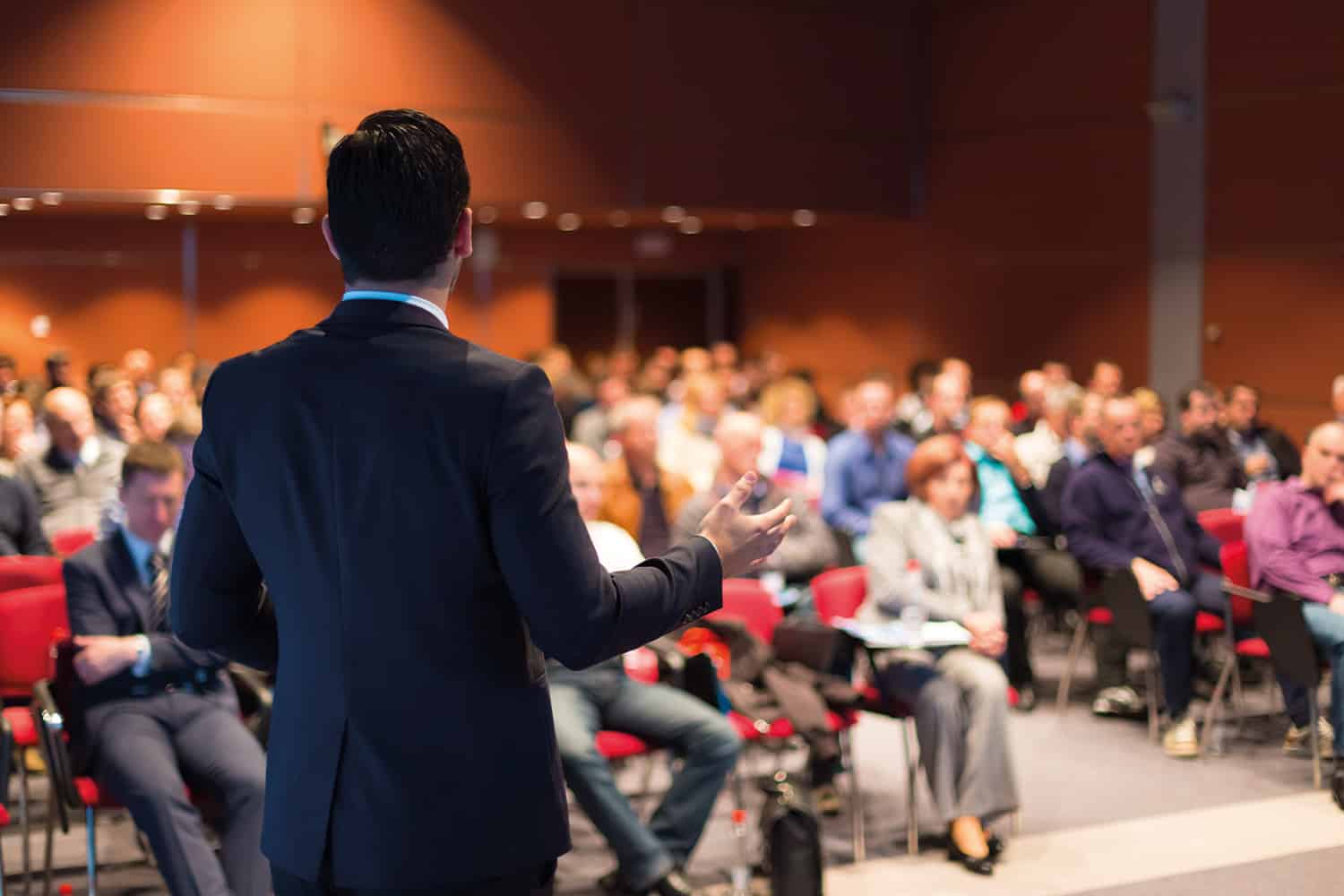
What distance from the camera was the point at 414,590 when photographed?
5.18ft

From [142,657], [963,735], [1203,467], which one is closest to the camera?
[142,657]

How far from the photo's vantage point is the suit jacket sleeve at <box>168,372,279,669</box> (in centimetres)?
174

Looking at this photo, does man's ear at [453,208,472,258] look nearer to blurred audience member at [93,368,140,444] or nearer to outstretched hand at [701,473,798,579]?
outstretched hand at [701,473,798,579]

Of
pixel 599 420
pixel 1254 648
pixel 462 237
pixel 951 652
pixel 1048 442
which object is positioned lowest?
pixel 1254 648

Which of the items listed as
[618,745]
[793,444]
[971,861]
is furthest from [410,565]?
[793,444]

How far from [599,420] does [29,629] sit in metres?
4.86

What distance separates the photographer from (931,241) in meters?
14.4

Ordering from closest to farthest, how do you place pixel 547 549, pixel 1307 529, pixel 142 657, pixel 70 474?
1. pixel 547 549
2. pixel 142 657
3. pixel 1307 529
4. pixel 70 474

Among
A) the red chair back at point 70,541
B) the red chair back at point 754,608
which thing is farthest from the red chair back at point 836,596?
the red chair back at point 70,541

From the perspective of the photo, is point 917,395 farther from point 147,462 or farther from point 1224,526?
point 147,462

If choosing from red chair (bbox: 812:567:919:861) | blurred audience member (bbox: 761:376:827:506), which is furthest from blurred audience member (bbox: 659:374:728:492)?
red chair (bbox: 812:567:919:861)

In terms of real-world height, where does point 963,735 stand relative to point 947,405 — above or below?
below

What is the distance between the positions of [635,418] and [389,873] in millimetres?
5185

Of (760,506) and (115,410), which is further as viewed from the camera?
(115,410)
